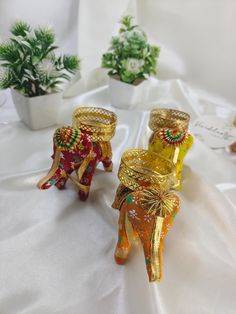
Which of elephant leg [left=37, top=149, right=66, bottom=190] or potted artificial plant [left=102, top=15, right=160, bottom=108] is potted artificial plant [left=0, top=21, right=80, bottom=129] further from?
elephant leg [left=37, top=149, right=66, bottom=190]

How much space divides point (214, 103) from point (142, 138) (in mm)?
569

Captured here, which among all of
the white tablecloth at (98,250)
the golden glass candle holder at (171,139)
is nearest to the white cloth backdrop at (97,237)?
the white tablecloth at (98,250)

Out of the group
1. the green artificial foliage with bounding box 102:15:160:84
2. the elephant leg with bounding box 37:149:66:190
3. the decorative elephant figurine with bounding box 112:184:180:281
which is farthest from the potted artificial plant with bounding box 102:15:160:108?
the decorative elephant figurine with bounding box 112:184:180:281

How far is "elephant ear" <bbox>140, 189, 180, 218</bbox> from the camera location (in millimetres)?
553

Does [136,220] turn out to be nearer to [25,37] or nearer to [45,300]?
[45,300]

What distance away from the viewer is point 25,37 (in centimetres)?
96

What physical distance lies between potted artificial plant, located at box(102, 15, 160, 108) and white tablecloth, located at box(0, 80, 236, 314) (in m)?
0.38

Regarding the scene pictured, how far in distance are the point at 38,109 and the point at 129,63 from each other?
0.36 m

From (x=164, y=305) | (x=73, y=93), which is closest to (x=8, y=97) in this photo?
(x=73, y=93)

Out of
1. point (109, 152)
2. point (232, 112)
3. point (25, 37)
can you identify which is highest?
point (25, 37)

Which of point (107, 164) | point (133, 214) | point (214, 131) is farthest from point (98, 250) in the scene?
point (214, 131)

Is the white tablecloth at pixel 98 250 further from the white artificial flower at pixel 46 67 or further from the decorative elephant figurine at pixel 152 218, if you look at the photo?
the white artificial flower at pixel 46 67

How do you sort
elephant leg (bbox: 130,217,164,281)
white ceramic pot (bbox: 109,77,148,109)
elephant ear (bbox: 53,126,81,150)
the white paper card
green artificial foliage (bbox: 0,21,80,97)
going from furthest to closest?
white ceramic pot (bbox: 109,77,148,109) → the white paper card → green artificial foliage (bbox: 0,21,80,97) → elephant ear (bbox: 53,126,81,150) → elephant leg (bbox: 130,217,164,281)

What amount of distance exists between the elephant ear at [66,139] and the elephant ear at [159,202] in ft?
0.62
